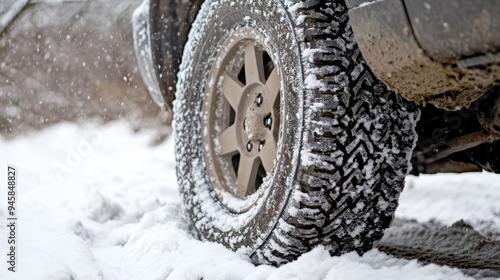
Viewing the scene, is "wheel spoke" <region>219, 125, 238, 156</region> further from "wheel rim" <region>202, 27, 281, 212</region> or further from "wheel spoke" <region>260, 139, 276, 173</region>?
"wheel spoke" <region>260, 139, 276, 173</region>

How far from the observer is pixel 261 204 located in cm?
191

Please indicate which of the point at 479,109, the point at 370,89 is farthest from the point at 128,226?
the point at 479,109

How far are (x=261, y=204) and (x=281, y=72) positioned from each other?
43 cm

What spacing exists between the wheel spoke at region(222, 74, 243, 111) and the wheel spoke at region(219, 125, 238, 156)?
0.30 ft

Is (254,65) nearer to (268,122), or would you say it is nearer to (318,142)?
(268,122)

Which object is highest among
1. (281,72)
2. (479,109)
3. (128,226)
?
(281,72)

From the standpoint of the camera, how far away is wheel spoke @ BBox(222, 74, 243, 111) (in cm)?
225

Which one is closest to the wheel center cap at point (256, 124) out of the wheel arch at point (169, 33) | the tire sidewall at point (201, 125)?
the tire sidewall at point (201, 125)

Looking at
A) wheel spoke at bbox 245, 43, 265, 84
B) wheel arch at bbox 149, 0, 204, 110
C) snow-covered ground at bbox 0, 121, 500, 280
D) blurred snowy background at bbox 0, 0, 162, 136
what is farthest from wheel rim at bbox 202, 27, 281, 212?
blurred snowy background at bbox 0, 0, 162, 136

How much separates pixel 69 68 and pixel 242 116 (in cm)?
688

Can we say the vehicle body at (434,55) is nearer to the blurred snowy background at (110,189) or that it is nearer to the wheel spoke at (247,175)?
the wheel spoke at (247,175)

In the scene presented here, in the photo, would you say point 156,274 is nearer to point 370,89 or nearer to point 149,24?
point 370,89

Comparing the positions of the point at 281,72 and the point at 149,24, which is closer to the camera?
the point at 281,72

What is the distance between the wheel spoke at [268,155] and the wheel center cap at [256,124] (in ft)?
0.20
